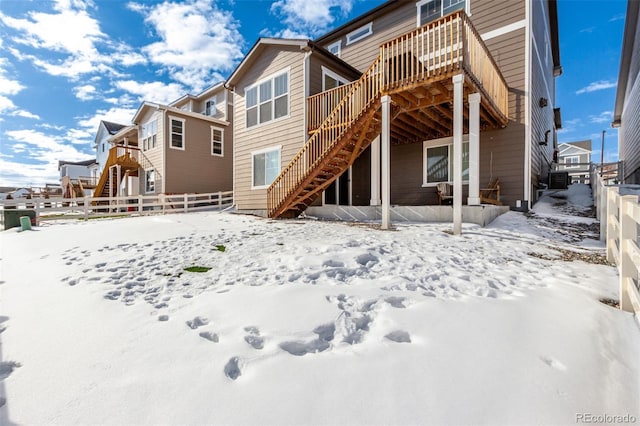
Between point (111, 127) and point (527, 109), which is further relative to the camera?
point (111, 127)

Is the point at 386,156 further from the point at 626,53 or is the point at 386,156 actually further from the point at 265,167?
the point at 626,53

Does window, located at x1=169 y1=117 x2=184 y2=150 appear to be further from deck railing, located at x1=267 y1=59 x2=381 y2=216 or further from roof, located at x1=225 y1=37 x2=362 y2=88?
deck railing, located at x1=267 y1=59 x2=381 y2=216

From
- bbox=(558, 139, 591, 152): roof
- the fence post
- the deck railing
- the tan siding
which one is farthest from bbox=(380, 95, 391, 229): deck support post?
bbox=(558, 139, 591, 152): roof

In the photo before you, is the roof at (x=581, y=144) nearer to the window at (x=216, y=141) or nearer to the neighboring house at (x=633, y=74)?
the neighboring house at (x=633, y=74)

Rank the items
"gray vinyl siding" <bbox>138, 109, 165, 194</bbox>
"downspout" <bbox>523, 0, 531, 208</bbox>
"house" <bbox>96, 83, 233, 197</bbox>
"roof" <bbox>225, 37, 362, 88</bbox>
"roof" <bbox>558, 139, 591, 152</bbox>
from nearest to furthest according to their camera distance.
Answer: "downspout" <bbox>523, 0, 531, 208</bbox> < "roof" <bbox>225, 37, 362, 88</bbox> < "gray vinyl siding" <bbox>138, 109, 165, 194</bbox> < "house" <bbox>96, 83, 233, 197</bbox> < "roof" <bbox>558, 139, 591, 152</bbox>

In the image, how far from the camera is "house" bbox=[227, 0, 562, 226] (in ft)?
21.5

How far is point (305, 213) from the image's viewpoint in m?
10.2

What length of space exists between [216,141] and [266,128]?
764cm

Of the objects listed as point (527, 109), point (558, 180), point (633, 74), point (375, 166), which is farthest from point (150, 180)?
point (633, 74)

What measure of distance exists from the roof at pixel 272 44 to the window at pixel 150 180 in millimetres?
7606

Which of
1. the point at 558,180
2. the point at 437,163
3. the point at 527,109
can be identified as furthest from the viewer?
the point at 558,180

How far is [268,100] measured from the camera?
1116 cm

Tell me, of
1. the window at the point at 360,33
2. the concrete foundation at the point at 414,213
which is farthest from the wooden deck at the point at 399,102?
the window at the point at 360,33

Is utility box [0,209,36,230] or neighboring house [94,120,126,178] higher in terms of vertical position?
neighboring house [94,120,126,178]
